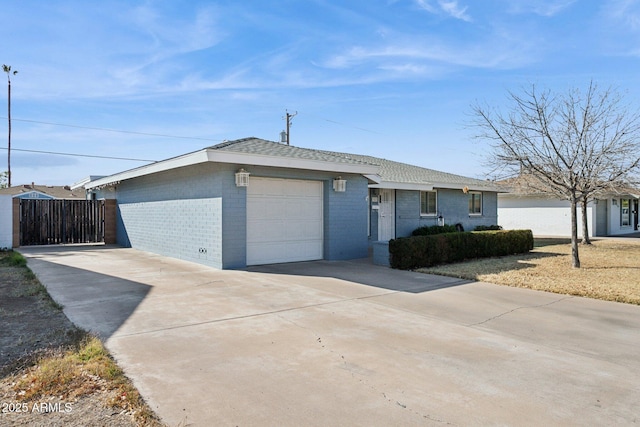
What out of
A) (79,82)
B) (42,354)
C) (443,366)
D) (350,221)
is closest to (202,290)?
(42,354)

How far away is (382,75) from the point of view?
54.1 feet

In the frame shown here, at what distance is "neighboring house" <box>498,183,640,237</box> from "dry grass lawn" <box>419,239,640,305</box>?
11.9 metres

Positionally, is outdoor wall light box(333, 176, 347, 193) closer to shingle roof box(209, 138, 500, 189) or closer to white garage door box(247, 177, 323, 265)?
white garage door box(247, 177, 323, 265)

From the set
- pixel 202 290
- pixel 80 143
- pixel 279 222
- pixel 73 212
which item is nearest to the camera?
pixel 202 290

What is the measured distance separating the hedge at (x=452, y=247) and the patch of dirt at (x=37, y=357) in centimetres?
727

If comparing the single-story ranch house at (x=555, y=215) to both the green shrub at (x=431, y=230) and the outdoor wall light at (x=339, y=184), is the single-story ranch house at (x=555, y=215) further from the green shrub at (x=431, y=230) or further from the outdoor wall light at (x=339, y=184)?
the outdoor wall light at (x=339, y=184)

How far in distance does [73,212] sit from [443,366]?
57.9 ft

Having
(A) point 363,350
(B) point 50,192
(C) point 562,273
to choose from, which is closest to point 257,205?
(A) point 363,350

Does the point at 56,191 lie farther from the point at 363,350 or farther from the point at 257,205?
the point at 363,350

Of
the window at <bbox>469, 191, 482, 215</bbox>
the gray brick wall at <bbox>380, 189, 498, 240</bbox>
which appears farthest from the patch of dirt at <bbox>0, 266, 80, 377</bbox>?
the window at <bbox>469, 191, 482, 215</bbox>

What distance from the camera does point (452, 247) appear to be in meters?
11.6

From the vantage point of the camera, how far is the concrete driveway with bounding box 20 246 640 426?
317 cm

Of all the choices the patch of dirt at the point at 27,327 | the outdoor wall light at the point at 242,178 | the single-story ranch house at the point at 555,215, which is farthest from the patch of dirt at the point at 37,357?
the single-story ranch house at the point at 555,215

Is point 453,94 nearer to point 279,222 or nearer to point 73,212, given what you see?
point 279,222
